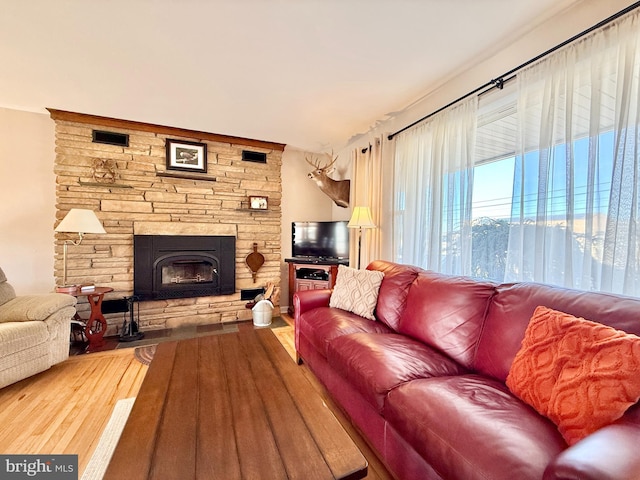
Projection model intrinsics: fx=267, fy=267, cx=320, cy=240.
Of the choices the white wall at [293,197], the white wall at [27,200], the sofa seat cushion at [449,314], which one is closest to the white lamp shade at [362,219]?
the sofa seat cushion at [449,314]

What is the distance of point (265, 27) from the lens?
1.74m

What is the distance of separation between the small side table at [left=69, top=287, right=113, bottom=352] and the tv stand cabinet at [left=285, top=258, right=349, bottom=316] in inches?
84.2

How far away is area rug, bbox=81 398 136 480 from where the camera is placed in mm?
1297

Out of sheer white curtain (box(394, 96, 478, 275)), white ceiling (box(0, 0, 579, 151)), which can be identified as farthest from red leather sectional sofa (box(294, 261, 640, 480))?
white ceiling (box(0, 0, 579, 151))

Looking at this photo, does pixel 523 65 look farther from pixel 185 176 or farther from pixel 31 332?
pixel 31 332

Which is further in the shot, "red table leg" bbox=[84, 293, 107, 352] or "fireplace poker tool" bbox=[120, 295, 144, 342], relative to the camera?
"fireplace poker tool" bbox=[120, 295, 144, 342]

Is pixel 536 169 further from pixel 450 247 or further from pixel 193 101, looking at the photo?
pixel 193 101

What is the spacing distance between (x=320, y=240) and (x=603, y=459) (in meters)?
3.38

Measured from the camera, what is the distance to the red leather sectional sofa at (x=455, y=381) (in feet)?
2.55

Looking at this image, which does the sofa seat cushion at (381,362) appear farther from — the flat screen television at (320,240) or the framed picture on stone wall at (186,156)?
the framed picture on stone wall at (186,156)

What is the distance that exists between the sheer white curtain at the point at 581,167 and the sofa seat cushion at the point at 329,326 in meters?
1.05

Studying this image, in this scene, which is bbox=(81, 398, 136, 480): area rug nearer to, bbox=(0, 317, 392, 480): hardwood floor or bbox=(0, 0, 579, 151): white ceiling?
bbox=(0, 317, 392, 480): hardwood floor

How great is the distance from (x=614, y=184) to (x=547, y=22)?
1155 millimetres

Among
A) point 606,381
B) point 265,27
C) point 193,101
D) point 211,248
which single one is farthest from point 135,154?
point 606,381
